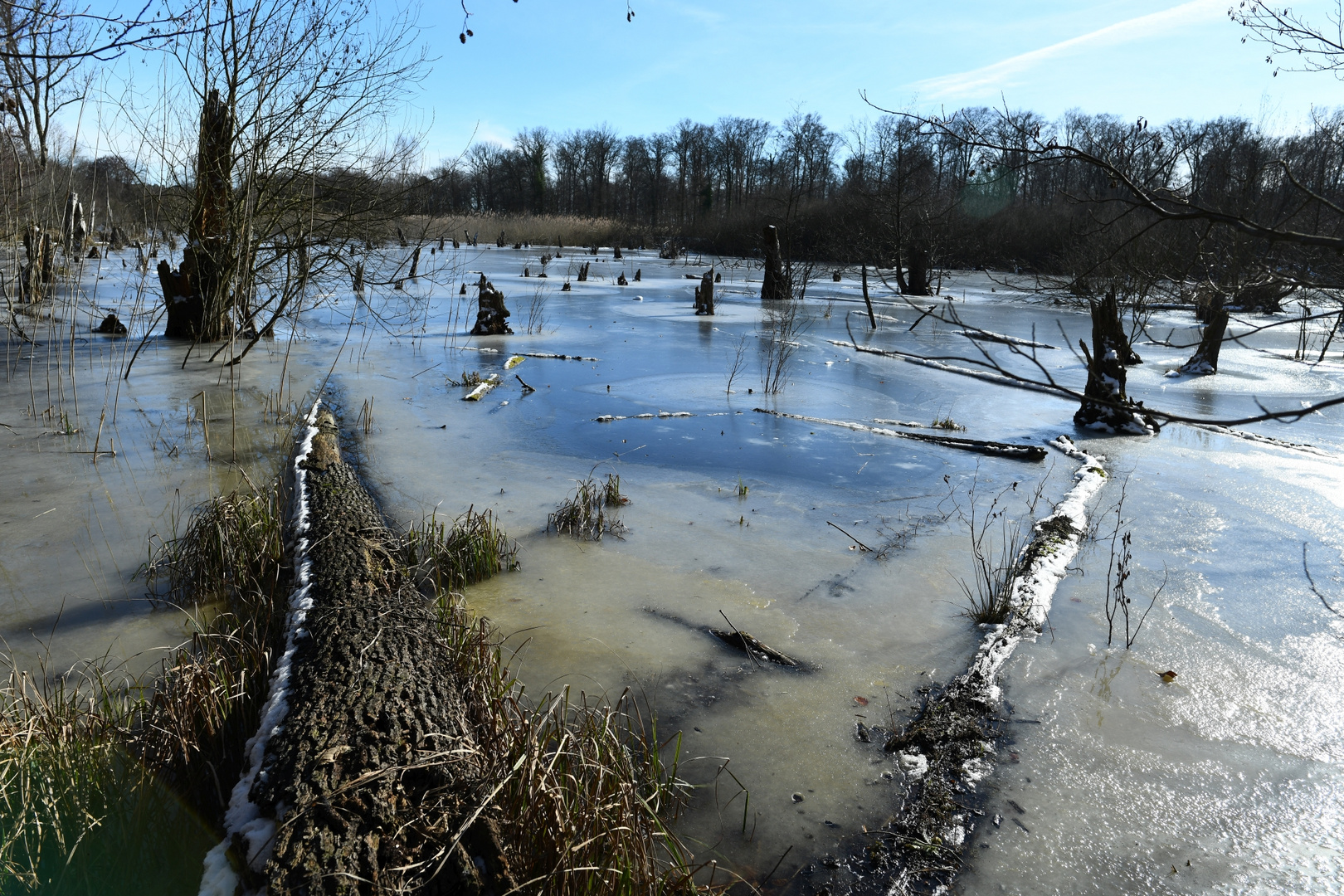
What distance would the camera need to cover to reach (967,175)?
3.52 meters

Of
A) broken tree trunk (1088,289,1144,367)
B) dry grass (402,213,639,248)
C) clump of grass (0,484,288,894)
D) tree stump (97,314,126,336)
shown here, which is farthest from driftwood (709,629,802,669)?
dry grass (402,213,639,248)

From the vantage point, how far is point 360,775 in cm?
203

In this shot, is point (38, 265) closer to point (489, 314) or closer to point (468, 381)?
point (468, 381)

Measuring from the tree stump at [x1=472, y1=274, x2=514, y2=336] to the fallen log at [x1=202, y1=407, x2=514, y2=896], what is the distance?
11.4 m

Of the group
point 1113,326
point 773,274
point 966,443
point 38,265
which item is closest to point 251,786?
point 966,443

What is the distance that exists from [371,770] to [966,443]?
6359 millimetres

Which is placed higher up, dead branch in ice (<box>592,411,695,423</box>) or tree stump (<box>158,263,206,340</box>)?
tree stump (<box>158,263,206,340</box>)

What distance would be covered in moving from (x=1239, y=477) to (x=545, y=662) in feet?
20.1

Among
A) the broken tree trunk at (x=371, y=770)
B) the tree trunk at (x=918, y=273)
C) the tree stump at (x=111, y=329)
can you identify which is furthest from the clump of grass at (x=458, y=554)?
the tree trunk at (x=918, y=273)

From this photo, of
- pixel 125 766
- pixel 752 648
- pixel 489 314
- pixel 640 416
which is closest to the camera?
pixel 125 766

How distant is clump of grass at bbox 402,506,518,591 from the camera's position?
4195 mm

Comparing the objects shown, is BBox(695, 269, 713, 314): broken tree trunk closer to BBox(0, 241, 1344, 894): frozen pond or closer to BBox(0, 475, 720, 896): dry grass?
BBox(0, 241, 1344, 894): frozen pond

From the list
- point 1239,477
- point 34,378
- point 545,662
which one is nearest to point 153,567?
point 545,662

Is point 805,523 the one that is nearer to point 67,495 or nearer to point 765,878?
point 765,878
